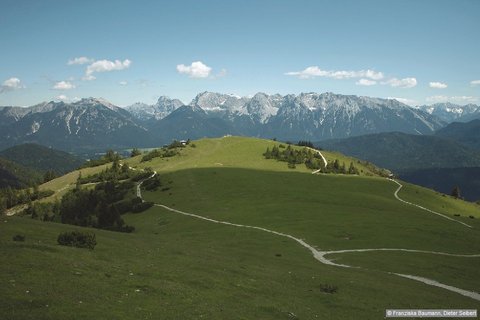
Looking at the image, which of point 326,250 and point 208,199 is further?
point 208,199

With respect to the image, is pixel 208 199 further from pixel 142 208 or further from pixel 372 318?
pixel 372 318

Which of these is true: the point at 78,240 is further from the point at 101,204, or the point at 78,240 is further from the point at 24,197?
the point at 24,197

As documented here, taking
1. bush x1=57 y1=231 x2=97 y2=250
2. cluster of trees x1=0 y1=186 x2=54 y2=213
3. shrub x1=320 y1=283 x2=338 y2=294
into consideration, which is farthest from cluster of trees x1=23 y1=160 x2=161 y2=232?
shrub x1=320 y1=283 x2=338 y2=294

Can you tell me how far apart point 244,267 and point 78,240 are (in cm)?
1608

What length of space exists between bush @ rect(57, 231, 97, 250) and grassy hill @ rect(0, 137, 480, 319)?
3.59 ft

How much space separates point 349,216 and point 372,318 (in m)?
58.2

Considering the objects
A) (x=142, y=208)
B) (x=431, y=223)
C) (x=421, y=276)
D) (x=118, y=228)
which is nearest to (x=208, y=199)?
(x=142, y=208)

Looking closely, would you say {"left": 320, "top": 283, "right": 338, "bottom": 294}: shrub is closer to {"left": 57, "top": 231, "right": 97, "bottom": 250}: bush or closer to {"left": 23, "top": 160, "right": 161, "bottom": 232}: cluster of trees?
{"left": 57, "top": 231, "right": 97, "bottom": 250}: bush

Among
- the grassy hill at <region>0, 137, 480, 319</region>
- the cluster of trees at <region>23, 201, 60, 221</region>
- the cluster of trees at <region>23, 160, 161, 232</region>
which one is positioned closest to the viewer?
the grassy hill at <region>0, 137, 480, 319</region>

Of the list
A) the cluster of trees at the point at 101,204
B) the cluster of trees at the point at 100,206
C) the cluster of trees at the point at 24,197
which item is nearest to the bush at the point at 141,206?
the cluster of trees at the point at 101,204

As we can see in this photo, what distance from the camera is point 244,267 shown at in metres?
39.8

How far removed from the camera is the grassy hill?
74.1 feet

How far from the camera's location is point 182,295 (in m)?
25.7

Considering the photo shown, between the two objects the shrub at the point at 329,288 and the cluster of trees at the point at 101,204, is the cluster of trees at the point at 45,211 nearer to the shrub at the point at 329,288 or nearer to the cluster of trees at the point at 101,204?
the cluster of trees at the point at 101,204
